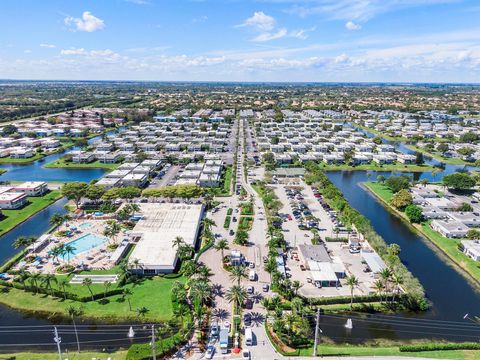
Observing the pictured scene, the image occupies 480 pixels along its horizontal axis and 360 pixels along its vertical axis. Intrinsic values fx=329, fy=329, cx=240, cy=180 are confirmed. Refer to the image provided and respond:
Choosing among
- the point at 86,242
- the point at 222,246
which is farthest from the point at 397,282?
the point at 86,242

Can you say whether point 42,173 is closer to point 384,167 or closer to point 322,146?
point 322,146

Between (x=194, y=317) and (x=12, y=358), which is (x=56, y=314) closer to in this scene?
(x=12, y=358)

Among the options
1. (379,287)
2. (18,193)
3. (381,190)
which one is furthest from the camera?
(381,190)

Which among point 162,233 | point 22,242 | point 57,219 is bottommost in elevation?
point 162,233

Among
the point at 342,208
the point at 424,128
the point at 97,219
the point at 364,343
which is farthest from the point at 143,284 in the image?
the point at 424,128

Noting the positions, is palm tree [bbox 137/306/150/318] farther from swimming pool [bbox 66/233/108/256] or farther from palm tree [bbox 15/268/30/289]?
swimming pool [bbox 66/233/108/256]

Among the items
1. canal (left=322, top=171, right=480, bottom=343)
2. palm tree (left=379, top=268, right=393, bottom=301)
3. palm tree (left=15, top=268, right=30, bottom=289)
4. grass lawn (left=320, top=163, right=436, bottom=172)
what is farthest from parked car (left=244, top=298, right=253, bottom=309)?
grass lawn (left=320, top=163, right=436, bottom=172)
